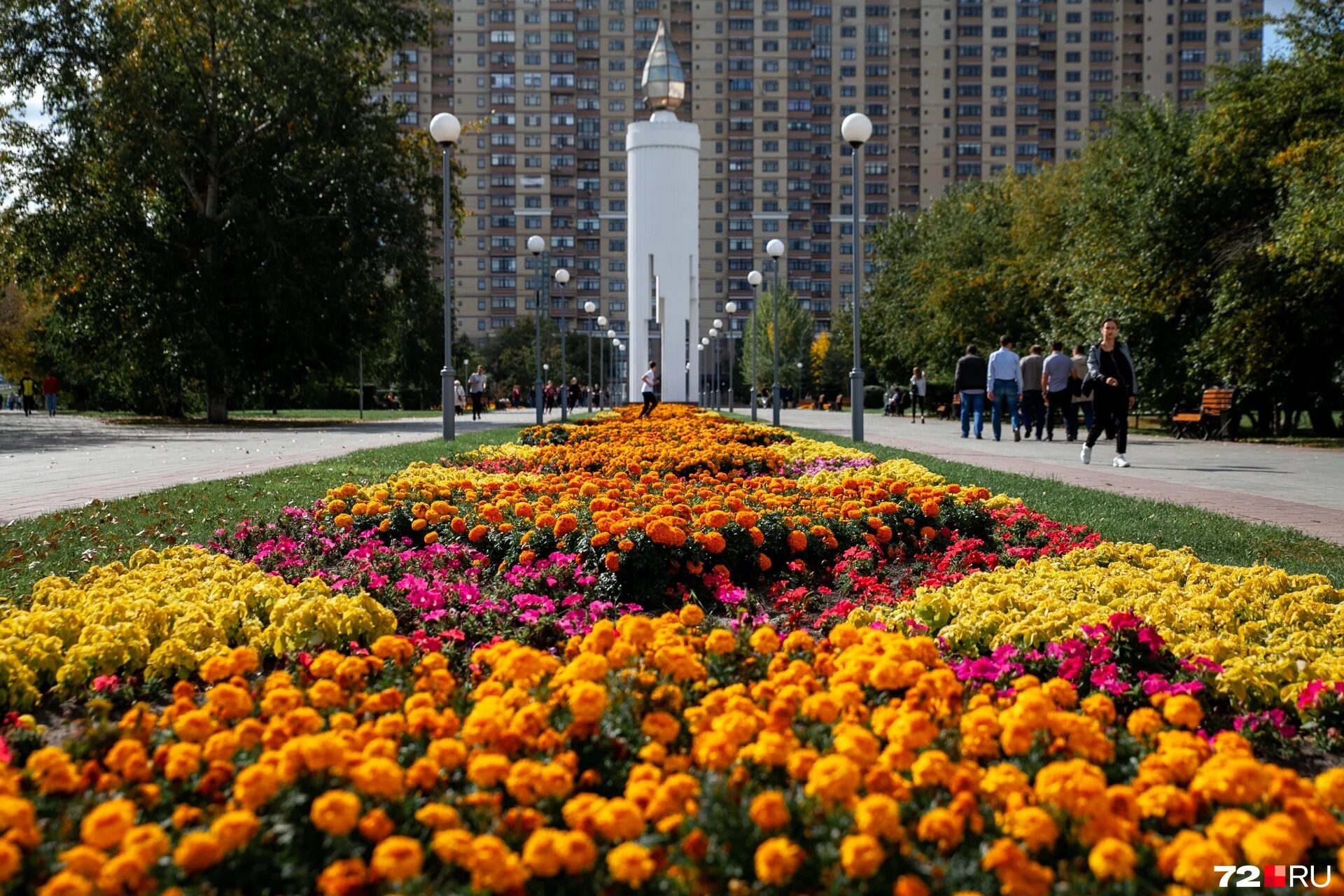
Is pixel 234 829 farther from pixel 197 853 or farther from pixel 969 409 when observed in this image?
pixel 969 409

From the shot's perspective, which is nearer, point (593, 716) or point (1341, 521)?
point (593, 716)

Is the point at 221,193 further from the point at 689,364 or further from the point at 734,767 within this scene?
the point at 734,767

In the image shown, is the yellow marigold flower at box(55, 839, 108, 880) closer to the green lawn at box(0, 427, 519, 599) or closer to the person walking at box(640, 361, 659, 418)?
the green lawn at box(0, 427, 519, 599)

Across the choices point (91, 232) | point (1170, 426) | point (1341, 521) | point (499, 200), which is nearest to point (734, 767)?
point (1341, 521)

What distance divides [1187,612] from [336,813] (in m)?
3.33

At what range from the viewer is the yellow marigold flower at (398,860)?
1.91 meters

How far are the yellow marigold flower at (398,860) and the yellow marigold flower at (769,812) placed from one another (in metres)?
0.61

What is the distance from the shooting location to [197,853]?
6.46 feet

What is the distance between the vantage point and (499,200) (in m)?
119

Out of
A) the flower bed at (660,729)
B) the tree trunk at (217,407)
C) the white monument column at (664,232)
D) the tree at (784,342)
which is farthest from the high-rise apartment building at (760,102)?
the flower bed at (660,729)

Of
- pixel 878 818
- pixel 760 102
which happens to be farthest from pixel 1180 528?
pixel 760 102

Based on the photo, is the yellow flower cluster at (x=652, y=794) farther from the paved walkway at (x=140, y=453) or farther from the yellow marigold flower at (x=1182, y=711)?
the paved walkway at (x=140, y=453)

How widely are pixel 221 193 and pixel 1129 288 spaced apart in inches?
886

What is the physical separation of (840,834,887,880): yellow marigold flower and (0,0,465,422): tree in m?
27.6
